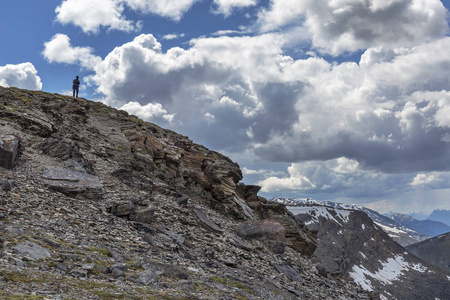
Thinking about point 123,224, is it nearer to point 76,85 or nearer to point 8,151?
point 8,151

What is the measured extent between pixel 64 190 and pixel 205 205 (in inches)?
685

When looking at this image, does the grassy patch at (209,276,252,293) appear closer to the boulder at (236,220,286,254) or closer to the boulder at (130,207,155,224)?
the boulder at (130,207,155,224)

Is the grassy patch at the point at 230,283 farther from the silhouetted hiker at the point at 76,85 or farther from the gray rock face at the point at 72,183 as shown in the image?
the silhouetted hiker at the point at 76,85

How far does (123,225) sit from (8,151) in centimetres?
1087

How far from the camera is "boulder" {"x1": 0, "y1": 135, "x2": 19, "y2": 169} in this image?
2502 cm

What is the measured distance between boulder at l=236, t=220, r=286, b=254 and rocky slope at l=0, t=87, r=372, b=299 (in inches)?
4.0

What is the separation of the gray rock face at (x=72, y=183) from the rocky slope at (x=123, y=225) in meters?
0.08

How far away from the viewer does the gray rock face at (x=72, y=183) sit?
24886 millimetres

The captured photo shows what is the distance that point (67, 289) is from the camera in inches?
467

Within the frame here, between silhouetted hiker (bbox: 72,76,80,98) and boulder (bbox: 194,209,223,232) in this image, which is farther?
silhouetted hiker (bbox: 72,76,80,98)

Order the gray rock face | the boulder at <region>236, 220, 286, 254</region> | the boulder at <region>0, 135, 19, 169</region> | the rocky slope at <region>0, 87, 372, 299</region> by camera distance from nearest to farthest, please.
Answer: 1. the rocky slope at <region>0, 87, 372, 299</region>
2. the gray rock face
3. the boulder at <region>0, 135, 19, 169</region>
4. the boulder at <region>236, 220, 286, 254</region>

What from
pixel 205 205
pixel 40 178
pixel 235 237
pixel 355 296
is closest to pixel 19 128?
pixel 40 178

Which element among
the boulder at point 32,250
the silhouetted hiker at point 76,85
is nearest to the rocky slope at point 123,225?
the boulder at point 32,250

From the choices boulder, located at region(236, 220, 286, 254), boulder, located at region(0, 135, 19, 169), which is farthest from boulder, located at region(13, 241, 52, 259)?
boulder, located at region(236, 220, 286, 254)
